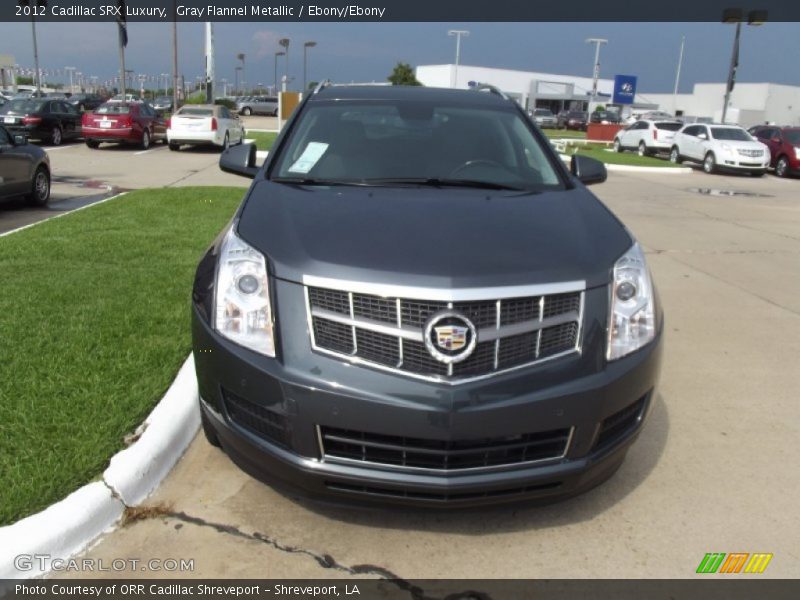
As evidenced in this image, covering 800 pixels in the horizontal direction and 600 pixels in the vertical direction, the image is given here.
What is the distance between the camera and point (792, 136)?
80.5 feet

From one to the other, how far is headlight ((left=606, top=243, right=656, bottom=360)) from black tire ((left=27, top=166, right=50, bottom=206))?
10.7 meters

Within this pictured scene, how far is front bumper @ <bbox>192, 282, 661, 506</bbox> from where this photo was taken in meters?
2.49

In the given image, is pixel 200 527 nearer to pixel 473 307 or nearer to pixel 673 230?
pixel 473 307

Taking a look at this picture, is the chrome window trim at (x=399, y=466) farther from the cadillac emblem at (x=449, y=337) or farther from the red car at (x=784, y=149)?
the red car at (x=784, y=149)

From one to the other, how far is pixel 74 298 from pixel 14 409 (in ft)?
6.35

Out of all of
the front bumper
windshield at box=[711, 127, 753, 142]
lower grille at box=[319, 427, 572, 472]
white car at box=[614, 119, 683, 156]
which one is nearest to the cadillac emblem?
the front bumper

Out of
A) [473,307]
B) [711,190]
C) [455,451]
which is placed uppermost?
[473,307]

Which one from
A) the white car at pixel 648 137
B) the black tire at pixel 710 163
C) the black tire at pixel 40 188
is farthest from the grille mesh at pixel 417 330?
the white car at pixel 648 137

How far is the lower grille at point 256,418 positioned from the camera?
8.63ft

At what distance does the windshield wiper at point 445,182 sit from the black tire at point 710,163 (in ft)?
73.9

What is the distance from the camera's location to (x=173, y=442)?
3404mm

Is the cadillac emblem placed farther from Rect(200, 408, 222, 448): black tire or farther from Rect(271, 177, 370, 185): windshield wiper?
Rect(271, 177, 370, 185): windshield wiper
